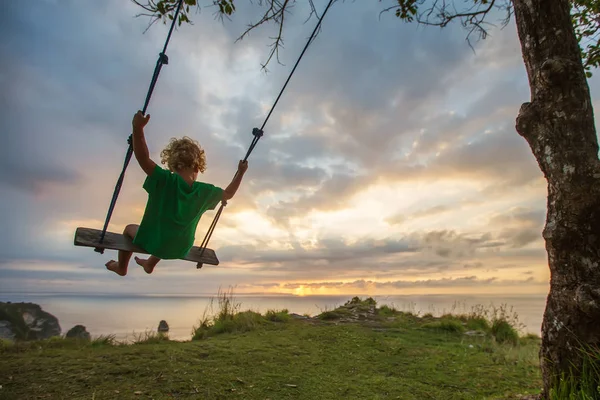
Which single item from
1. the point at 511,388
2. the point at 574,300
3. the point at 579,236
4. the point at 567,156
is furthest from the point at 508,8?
the point at 511,388

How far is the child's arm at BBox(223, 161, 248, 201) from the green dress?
0.97ft

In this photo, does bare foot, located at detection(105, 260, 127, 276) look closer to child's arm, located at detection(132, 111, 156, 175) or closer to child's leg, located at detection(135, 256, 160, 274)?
child's leg, located at detection(135, 256, 160, 274)

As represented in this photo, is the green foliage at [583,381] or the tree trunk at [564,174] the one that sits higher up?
the tree trunk at [564,174]

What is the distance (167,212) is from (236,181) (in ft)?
3.01

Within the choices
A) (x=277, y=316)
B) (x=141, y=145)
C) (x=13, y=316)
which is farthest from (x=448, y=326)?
(x=13, y=316)

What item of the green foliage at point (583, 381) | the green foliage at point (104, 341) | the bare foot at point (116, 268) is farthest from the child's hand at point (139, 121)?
the green foliage at point (104, 341)

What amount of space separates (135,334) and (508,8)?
9.08 m

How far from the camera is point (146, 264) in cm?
493

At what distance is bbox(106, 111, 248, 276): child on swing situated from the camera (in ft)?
13.6

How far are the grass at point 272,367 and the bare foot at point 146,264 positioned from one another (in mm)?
1244

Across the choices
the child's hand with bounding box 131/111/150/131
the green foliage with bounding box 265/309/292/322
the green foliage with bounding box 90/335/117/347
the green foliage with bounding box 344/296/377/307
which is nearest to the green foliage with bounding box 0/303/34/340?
the green foliage with bounding box 90/335/117/347

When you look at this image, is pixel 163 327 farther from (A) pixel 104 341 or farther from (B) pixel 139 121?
(B) pixel 139 121

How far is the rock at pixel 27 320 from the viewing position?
9169 millimetres

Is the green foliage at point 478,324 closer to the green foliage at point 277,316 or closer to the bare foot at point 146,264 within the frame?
the green foliage at point 277,316
